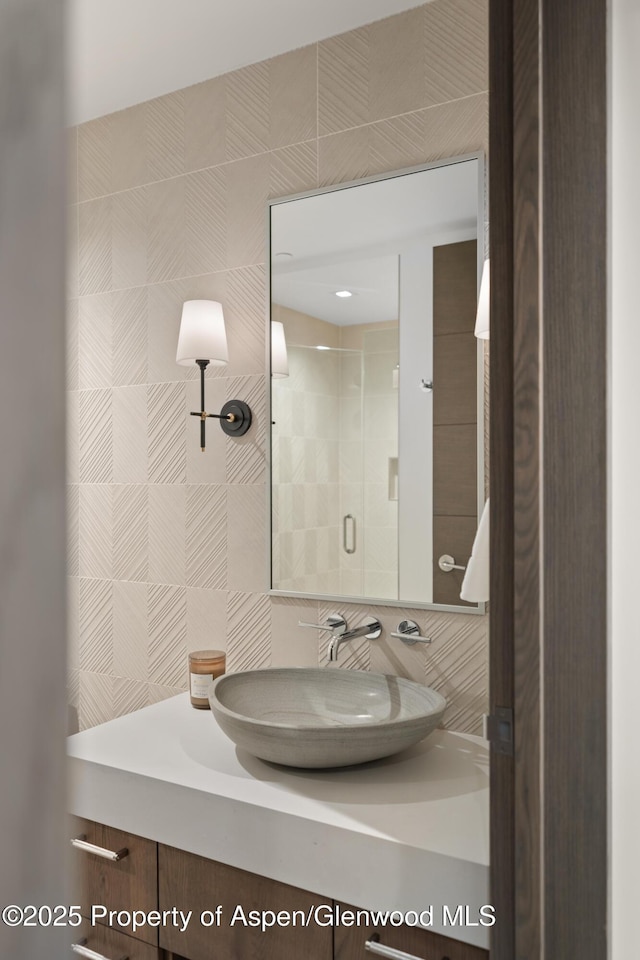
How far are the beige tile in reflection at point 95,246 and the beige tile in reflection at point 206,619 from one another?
1006mm

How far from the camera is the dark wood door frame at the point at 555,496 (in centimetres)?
86

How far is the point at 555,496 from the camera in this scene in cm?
89

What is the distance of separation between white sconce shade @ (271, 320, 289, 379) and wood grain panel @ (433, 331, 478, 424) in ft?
1.35

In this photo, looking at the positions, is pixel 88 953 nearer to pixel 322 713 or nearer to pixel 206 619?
pixel 322 713

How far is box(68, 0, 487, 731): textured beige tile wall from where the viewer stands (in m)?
1.61

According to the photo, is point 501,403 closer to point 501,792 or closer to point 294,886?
point 501,792

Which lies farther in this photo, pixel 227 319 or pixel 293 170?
pixel 227 319

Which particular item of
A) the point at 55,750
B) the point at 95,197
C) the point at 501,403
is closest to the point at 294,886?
the point at 501,403

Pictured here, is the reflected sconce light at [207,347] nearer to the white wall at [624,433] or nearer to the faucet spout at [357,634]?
the faucet spout at [357,634]

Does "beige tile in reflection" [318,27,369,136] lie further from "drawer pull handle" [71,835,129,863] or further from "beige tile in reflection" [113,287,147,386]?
"drawer pull handle" [71,835,129,863]

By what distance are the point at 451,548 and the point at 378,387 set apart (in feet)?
1.45

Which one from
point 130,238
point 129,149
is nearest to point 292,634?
point 130,238

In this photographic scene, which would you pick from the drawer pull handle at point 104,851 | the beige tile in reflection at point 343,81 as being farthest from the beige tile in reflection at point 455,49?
the drawer pull handle at point 104,851

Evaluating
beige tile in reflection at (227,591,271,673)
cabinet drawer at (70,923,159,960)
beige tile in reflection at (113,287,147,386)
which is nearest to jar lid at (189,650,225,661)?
beige tile in reflection at (227,591,271,673)
